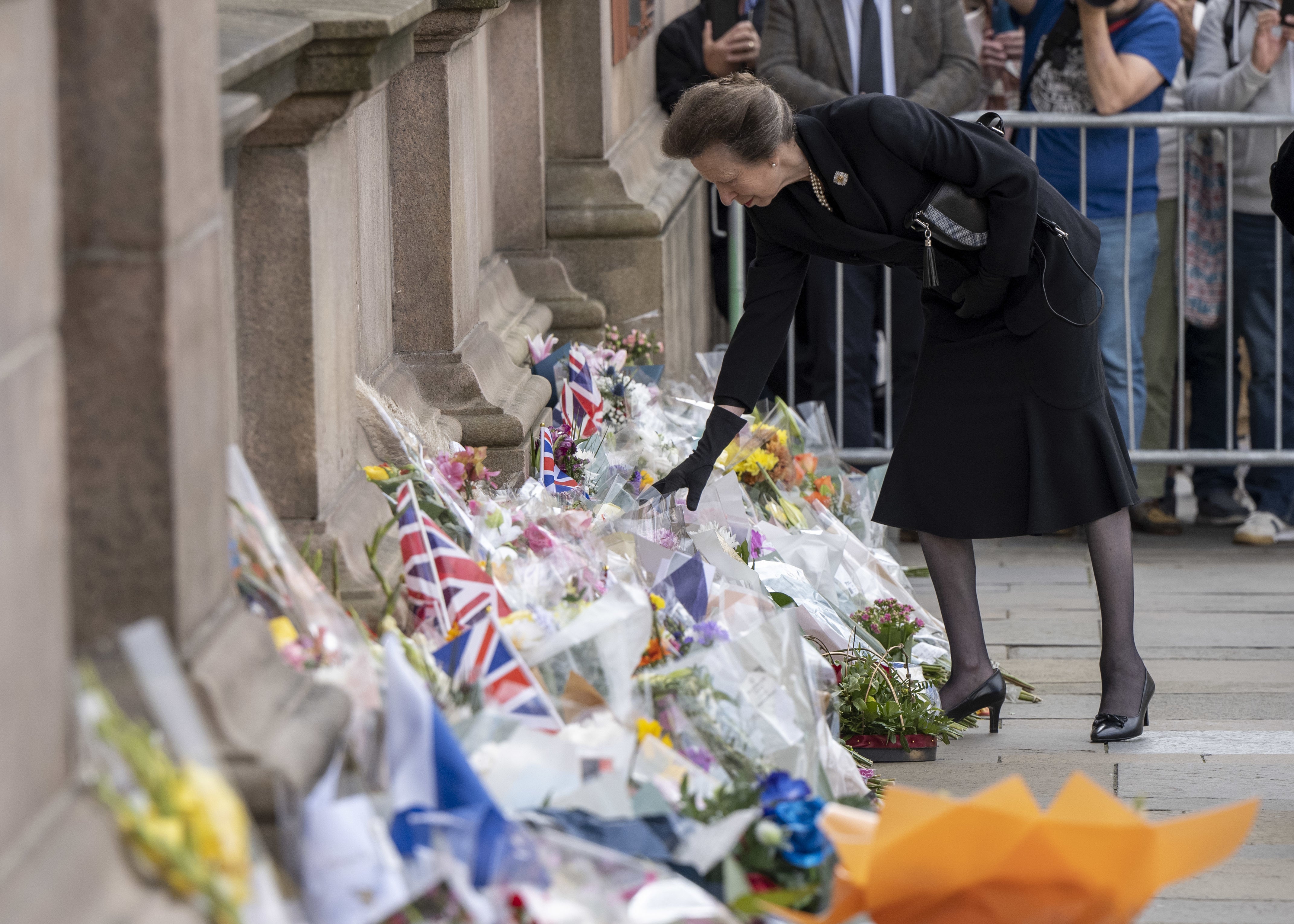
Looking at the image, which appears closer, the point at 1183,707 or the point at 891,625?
the point at 891,625

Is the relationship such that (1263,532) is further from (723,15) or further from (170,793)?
(170,793)

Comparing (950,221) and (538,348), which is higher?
(950,221)

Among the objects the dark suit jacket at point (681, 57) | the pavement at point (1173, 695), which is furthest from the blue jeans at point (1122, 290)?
the dark suit jacket at point (681, 57)

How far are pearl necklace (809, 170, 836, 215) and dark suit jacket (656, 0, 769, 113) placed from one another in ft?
11.7

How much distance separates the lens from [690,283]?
732 centimetres

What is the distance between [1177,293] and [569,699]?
4.74 metres

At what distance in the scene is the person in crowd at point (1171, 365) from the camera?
6824 millimetres

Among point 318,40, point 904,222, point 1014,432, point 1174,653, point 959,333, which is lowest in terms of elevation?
point 1174,653

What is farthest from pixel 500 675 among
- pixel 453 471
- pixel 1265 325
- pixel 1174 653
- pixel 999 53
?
pixel 999 53

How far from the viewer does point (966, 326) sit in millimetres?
4207

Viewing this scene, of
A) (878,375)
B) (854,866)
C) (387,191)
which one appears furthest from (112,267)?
(878,375)

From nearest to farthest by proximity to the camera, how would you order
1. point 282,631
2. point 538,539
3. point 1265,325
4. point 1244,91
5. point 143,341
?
point 143,341
point 282,631
point 538,539
point 1244,91
point 1265,325

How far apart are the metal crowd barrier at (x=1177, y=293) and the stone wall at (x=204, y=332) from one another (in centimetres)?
213

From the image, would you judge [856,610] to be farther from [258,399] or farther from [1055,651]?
[258,399]
